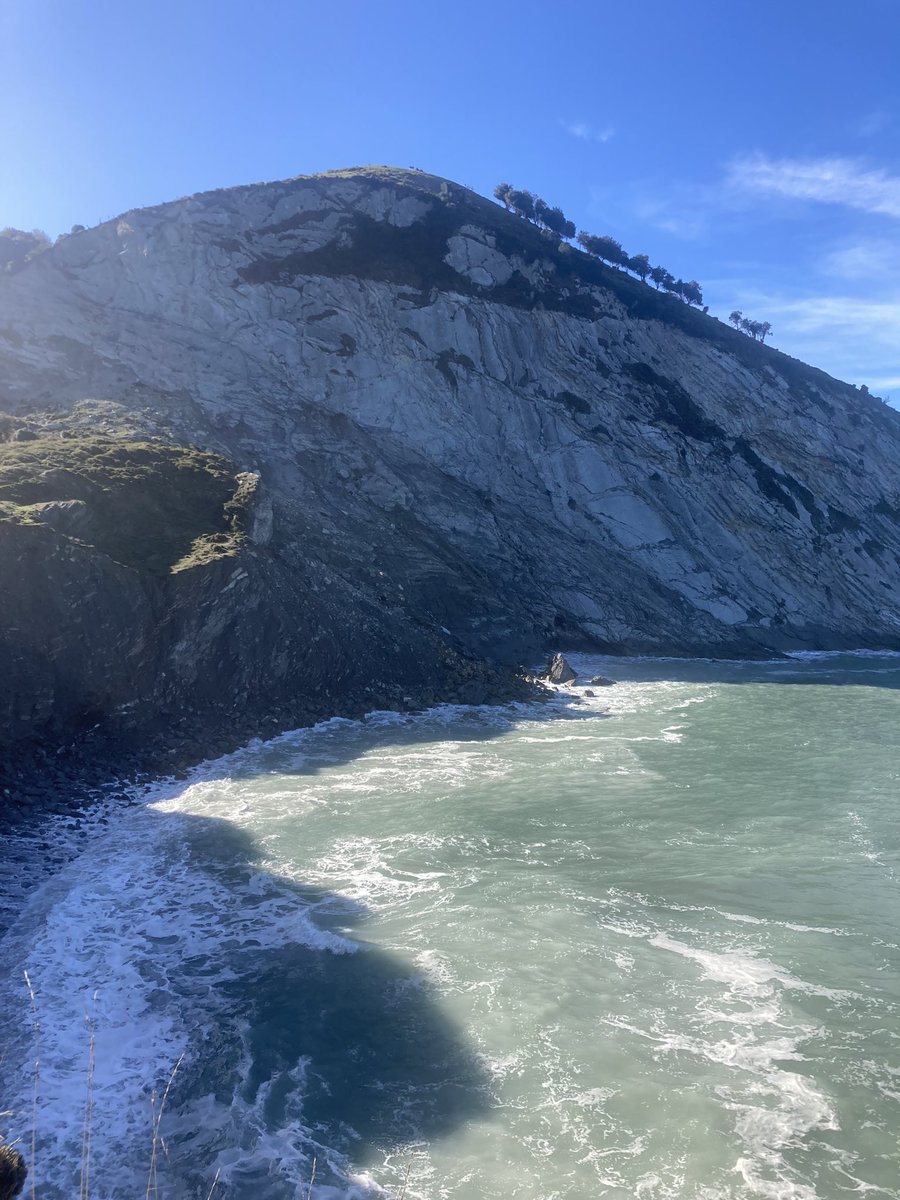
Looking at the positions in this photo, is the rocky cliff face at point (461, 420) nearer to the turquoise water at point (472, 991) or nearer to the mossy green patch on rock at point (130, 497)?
the mossy green patch on rock at point (130, 497)

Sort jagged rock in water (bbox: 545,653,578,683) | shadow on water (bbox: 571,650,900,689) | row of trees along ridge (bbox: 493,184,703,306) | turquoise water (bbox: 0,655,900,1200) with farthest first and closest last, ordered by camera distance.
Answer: row of trees along ridge (bbox: 493,184,703,306) → shadow on water (bbox: 571,650,900,689) → jagged rock in water (bbox: 545,653,578,683) → turquoise water (bbox: 0,655,900,1200)

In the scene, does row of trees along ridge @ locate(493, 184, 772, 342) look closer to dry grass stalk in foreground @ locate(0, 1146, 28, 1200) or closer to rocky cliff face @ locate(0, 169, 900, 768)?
rocky cliff face @ locate(0, 169, 900, 768)

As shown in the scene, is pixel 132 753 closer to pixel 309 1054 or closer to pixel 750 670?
pixel 309 1054

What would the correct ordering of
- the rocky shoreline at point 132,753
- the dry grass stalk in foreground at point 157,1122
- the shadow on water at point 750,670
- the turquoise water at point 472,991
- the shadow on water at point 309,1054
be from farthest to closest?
the shadow on water at point 750,670, the rocky shoreline at point 132,753, the shadow on water at point 309,1054, the turquoise water at point 472,991, the dry grass stalk in foreground at point 157,1122

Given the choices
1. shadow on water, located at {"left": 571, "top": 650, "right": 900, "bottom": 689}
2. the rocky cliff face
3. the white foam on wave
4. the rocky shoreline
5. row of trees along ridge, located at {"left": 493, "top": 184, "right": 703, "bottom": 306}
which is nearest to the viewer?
the white foam on wave

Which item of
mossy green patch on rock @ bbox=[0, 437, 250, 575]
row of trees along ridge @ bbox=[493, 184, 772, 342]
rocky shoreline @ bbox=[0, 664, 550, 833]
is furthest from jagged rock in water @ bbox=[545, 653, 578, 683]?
row of trees along ridge @ bbox=[493, 184, 772, 342]

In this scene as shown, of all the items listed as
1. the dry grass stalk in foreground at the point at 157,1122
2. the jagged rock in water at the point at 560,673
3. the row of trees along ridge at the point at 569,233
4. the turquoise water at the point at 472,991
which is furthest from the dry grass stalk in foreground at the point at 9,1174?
the row of trees along ridge at the point at 569,233

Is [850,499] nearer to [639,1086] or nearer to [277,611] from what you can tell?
[277,611]

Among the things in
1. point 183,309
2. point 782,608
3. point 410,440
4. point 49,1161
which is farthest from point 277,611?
point 782,608
